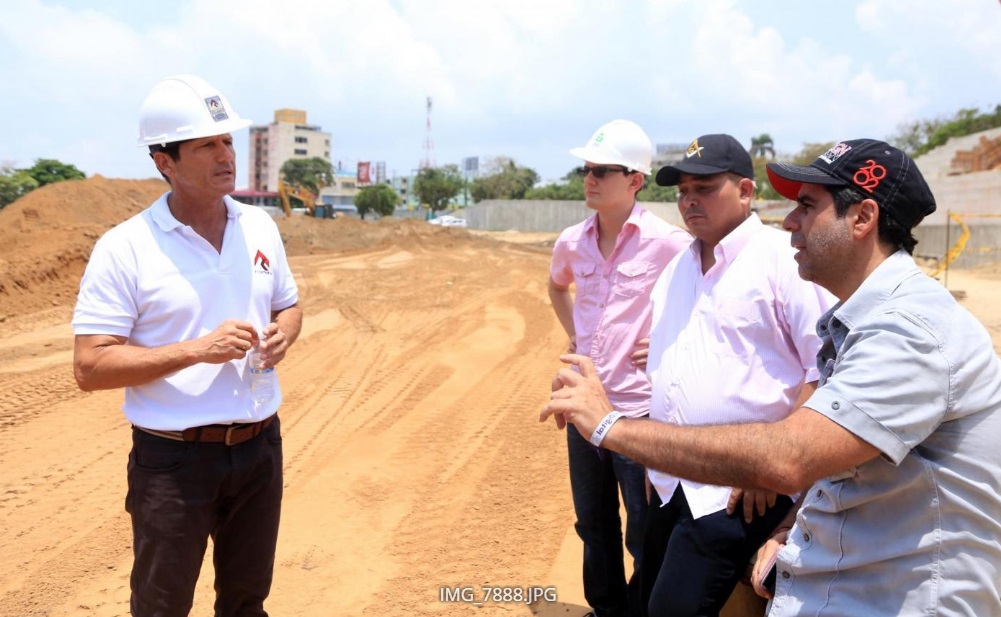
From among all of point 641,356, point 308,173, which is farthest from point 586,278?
point 308,173

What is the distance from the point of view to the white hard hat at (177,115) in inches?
117

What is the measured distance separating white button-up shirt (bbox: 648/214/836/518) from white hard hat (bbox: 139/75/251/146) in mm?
1913

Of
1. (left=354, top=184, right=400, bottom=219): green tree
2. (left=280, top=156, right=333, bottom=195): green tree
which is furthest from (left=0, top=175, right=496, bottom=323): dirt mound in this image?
(left=280, top=156, right=333, bottom=195): green tree

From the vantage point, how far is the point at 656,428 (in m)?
1.96

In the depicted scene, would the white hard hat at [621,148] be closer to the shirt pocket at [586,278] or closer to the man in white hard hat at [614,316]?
the man in white hard hat at [614,316]

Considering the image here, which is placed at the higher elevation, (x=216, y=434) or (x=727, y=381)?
(x=727, y=381)

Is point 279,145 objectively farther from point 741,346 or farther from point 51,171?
point 741,346

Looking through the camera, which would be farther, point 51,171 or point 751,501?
point 51,171

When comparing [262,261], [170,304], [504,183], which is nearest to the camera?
[170,304]

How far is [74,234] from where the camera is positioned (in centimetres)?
1554

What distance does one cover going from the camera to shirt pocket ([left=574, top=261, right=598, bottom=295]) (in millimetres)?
3975

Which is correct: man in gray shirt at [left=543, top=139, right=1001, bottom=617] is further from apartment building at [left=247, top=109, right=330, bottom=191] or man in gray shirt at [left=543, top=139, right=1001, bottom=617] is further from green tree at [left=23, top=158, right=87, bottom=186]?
apartment building at [left=247, top=109, right=330, bottom=191]

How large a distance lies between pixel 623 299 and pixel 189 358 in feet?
6.48

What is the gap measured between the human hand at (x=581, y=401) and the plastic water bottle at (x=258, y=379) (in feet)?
4.27
